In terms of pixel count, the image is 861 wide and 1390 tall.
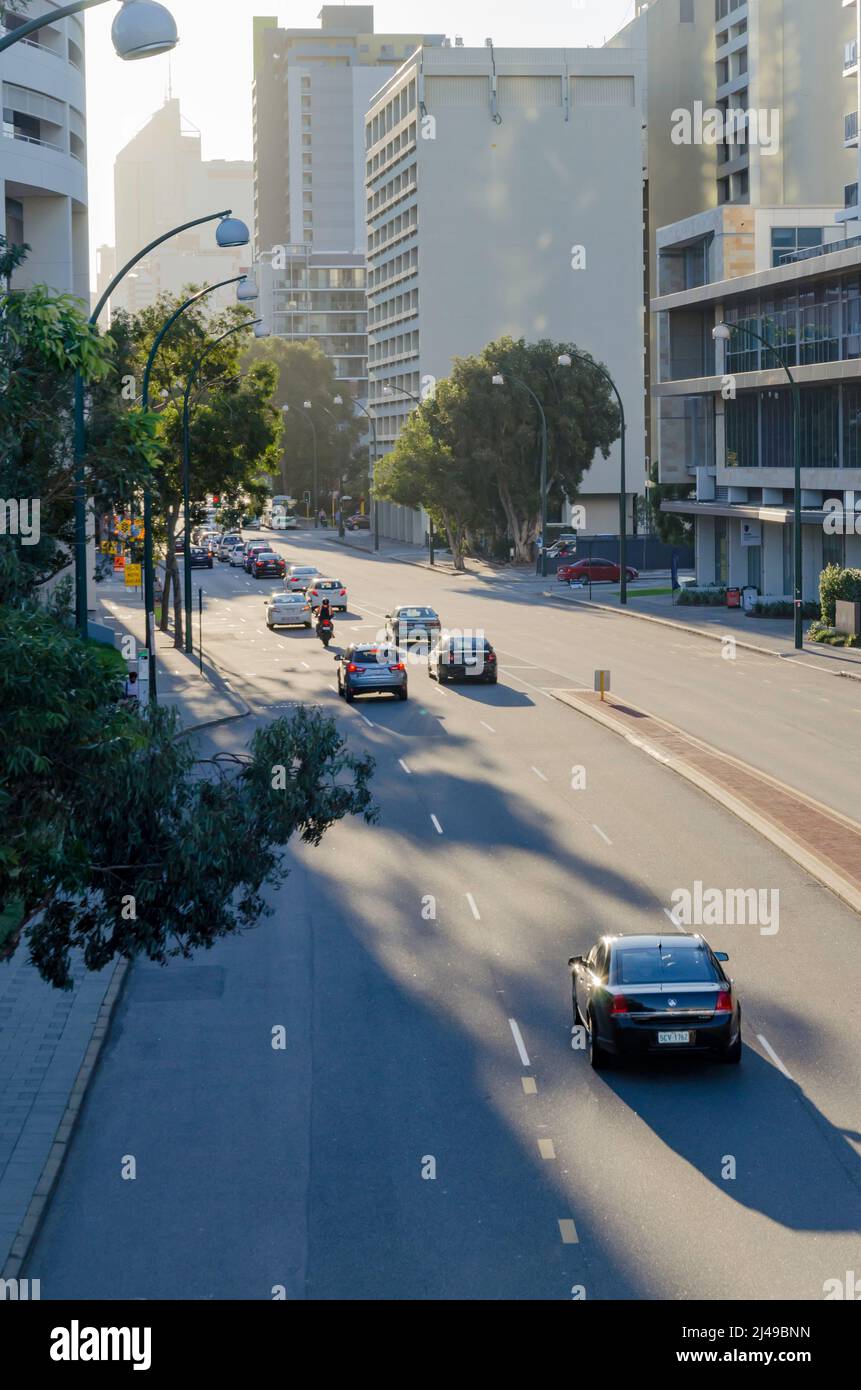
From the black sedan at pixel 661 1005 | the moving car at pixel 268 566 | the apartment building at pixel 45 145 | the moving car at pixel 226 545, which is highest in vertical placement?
the apartment building at pixel 45 145

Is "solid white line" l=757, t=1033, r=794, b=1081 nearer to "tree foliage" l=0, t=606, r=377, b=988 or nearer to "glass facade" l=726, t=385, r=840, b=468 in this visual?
"tree foliage" l=0, t=606, r=377, b=988

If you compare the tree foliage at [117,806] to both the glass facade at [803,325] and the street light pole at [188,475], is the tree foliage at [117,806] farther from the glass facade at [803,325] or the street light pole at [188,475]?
the glass facade at [803,325]

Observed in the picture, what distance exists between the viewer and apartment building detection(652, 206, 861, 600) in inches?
2527

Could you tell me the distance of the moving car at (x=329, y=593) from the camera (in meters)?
68.4

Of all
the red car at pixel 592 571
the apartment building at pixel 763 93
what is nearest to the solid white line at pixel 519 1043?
the red car at pixel 592 571

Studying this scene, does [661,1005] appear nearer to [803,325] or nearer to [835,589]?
[835,589]

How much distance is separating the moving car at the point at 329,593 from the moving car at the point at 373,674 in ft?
79.3

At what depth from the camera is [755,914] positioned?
22781 mm

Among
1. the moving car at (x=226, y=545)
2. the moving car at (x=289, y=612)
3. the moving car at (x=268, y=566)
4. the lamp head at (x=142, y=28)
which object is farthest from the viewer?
the moving car at (x=226, y=545)

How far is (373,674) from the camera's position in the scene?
4362 centimetres

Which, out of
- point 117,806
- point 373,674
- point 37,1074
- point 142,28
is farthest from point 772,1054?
point 373,674

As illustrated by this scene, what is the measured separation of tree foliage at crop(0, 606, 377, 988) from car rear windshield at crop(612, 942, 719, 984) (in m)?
4.07

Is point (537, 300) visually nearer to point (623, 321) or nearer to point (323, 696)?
point (623, 321)

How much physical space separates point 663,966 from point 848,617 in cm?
3922
